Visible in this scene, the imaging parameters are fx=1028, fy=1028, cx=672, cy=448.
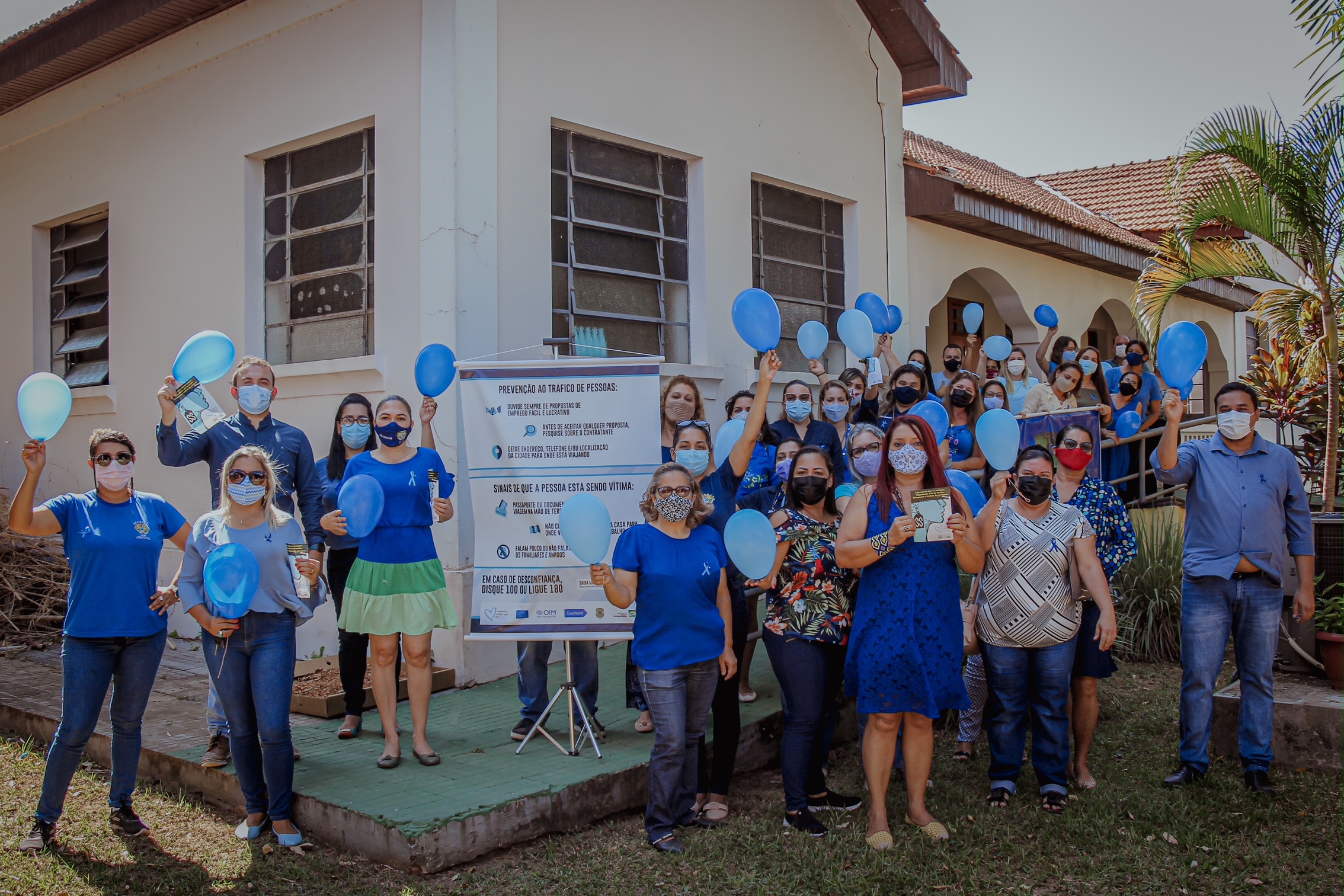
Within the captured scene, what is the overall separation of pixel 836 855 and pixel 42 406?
12.8 feet

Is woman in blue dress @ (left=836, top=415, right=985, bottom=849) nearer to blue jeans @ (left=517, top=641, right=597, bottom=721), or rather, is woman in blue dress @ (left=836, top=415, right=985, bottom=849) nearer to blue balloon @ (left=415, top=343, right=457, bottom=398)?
blue jeans @ (left=517, top=641, right=597, bottom=721)

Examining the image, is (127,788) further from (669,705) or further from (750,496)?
(750,496)

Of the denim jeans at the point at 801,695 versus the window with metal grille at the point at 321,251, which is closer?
the denim jeans at the point at 801,695

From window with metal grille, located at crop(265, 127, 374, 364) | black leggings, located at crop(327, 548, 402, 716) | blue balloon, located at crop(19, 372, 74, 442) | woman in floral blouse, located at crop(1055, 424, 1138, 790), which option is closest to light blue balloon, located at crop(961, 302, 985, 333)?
woman in floral blouse, located at crop(1055, 424, 1138, 790)

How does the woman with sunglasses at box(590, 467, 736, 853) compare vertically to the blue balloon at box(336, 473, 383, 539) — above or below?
below

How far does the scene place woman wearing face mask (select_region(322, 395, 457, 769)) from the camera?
5.01 m

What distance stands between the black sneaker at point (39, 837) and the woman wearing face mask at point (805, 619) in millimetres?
3203

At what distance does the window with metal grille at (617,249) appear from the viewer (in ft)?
24.8

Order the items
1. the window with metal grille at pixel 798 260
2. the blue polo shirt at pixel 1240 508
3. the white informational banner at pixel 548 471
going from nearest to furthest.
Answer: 1. the blue polo shirt at pixel 1240 508
2. the white informational banner at pixel 548 471
3. the window with metal grille at pixel 798 260

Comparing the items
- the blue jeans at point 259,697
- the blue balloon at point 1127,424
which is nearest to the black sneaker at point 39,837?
the blue jeans at point 259,697

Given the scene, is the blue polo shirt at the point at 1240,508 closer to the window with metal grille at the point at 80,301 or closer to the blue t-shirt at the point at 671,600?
the blue t-shirt at the point at 671,600

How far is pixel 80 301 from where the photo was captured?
9898mm

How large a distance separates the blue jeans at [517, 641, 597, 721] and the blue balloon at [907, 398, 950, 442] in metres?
2.14

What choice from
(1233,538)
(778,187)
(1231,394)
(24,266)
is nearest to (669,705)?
(1233,538)
